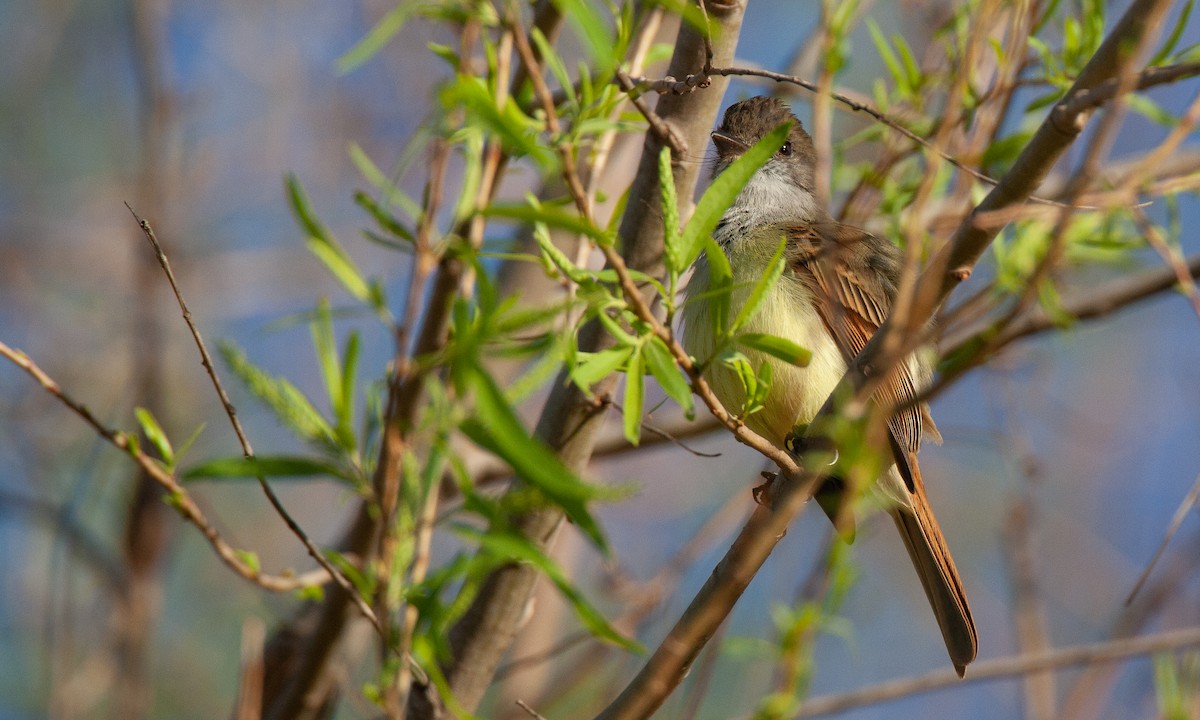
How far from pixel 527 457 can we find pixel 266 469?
0.60m

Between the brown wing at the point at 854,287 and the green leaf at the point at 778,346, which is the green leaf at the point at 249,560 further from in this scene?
the brown wing at the point at 854,287

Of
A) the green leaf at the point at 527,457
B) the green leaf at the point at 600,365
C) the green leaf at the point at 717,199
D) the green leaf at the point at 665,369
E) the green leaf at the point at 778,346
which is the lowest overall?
the green leaf at the point at 527,457

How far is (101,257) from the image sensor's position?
22.1 feet

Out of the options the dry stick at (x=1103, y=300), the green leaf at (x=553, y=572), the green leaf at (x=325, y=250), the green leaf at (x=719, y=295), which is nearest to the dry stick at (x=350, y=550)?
the green leaf at (x=325, y=250)

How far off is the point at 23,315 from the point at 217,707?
250 centimetres

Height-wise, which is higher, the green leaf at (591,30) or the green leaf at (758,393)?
the green leaf at (591,30)

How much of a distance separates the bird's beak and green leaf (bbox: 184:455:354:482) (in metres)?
2.24

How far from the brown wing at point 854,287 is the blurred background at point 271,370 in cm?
78

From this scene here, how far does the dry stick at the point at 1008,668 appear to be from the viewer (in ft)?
8.48

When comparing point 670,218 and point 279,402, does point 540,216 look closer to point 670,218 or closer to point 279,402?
point 670,218

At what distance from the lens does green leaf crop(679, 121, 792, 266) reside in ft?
5.91

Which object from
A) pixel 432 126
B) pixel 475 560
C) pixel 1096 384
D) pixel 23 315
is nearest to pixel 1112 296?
pixel 432 126

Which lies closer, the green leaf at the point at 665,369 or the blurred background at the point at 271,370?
the green leaf at the point at 665,369

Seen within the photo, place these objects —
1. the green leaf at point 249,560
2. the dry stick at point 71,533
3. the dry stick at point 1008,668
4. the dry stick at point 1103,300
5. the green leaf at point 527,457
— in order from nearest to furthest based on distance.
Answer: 1. the green leaf at point 527,457
2. the green leaf at point 249,560
3. the dry stick at point 1008,668
4. the dry stick at point 71,533
5. the dry stick at point 1103,300
